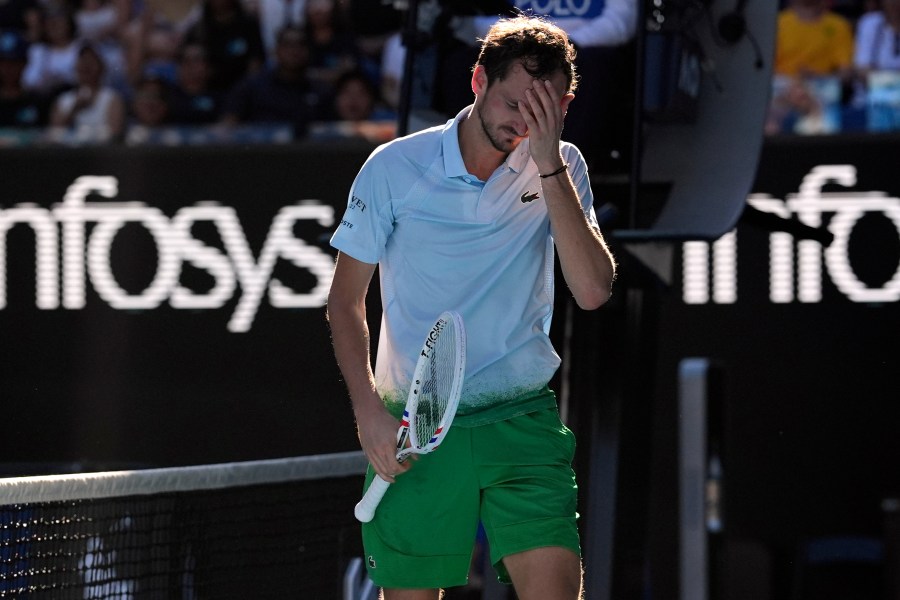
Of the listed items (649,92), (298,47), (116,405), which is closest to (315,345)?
(116,405)

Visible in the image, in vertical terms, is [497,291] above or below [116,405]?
above

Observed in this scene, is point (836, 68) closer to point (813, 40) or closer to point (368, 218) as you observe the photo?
point (813, 40)

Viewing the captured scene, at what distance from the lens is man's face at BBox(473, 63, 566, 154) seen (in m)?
3.15

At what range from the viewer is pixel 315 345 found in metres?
7.20

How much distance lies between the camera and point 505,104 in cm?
319

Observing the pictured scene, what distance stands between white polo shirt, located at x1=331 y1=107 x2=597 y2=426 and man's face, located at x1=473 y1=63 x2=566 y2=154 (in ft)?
0.42

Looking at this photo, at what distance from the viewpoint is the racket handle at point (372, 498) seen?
131 inches

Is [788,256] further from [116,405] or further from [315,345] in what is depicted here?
[116,405]

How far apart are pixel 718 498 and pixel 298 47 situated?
476 cm

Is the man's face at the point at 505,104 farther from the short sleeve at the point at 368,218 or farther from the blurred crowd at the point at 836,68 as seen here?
the blurred crowd at the point at 836,68

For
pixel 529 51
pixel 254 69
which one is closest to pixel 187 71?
pixel 254 69

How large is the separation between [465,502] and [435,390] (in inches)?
11.8

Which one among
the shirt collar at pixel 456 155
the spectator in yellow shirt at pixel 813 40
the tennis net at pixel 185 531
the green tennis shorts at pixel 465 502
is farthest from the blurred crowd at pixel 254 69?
the green tennis shorts at pixel 465 502

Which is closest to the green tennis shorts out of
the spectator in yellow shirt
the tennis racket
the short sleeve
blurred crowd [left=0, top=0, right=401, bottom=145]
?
the tennis racket
